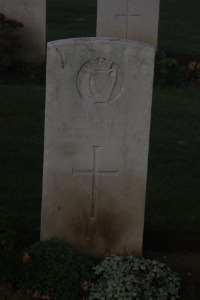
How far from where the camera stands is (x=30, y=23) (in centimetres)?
1247

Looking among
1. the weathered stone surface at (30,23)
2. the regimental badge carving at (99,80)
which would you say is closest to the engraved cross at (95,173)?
the regimental badge carving at (99,80)

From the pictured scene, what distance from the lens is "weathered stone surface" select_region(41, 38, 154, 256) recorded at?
5.30 m

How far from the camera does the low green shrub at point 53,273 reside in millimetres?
5184

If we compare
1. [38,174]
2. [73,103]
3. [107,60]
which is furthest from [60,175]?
[38,174]

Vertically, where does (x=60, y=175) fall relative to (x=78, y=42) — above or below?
below

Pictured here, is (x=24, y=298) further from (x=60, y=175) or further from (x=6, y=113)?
(x=6, y=113)

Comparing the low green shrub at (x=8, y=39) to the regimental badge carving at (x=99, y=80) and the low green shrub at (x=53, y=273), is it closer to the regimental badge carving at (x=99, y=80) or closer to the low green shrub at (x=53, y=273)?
the regimental badge carving at (x=99, y=80)

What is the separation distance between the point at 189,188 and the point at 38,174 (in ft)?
4.69

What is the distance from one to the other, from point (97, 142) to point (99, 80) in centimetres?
43

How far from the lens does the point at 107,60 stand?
5309 mm

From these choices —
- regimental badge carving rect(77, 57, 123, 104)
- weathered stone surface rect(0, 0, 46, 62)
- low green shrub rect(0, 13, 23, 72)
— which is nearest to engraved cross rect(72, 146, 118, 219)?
regimental badge carving rect(77, 57, 123, 104)

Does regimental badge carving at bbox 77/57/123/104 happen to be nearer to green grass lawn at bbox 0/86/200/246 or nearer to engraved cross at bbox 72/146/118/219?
engraved cross at bbox 72/146/118/219

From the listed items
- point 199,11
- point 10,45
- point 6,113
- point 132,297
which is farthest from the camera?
point 199,11

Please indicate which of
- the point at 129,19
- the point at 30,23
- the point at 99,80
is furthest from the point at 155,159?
the point at 30,23
